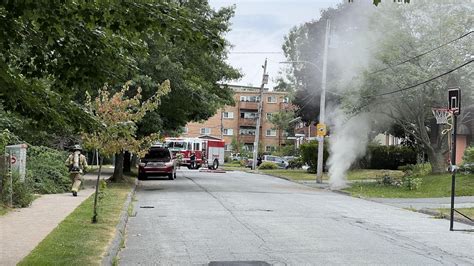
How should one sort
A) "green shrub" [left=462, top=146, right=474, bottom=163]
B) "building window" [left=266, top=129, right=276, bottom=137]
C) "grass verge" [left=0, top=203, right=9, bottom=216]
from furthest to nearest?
"building window" [left=266, top=129, right=276, bottom=137]
"green shrub" [left=462, top=146, right=474, bottom=163]
"grass verge" [left=0, top=203, right=9, bottom=216]

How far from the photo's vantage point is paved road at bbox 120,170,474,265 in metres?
8.43

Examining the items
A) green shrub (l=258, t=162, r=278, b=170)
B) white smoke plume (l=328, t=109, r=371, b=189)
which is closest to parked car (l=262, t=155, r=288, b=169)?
green shrub (l=258, t=162, r=278, b=170)

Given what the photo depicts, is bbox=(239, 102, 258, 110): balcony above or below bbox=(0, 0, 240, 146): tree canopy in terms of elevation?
above

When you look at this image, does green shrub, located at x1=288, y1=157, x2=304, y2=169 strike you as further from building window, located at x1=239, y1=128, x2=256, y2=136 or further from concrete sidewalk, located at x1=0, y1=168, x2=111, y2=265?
concrete sidewalk, located at x1=0, y1=168, x2=111, y2=265

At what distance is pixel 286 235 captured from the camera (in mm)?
10578

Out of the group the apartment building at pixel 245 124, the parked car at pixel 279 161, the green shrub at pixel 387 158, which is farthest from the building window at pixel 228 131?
the green shrub at pixel 387 158

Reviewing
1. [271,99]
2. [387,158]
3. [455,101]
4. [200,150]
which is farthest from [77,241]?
[271,99]

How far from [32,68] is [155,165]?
22.9 metres

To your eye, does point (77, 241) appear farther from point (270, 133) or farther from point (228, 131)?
point (270, 133)

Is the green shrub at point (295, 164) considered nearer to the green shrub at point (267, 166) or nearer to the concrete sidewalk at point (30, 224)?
the green shrub at point (267, 166)

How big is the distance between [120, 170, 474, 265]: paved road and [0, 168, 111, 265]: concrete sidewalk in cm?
138

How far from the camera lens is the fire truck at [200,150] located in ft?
165

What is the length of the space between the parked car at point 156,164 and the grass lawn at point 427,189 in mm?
9064

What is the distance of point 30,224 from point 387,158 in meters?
33.9
